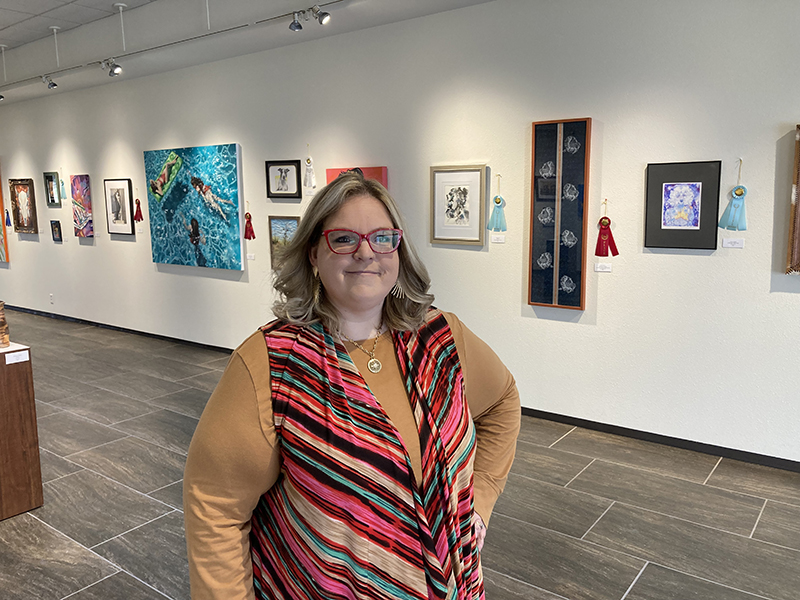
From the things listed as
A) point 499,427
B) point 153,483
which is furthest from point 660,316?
point 153,483

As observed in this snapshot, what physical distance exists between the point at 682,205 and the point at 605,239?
52cm

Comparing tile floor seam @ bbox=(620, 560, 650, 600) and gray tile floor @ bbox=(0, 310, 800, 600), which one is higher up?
Answer: gray tile floor @ bbox=(0, 310, 800, 600)

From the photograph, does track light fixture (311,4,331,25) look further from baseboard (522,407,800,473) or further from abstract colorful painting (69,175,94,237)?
abstract colorful painting (69,175,94,237)

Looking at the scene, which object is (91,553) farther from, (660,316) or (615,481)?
(660,316)

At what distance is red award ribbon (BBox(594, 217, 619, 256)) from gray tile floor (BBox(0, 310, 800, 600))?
1291 millimetres

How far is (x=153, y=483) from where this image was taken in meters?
3.79

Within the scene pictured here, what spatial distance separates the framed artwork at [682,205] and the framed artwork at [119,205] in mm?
6159

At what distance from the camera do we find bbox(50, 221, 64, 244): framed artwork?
354 inches

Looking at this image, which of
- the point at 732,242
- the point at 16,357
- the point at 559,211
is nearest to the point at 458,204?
the point at 559,211

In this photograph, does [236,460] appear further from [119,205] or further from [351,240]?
[119,205]

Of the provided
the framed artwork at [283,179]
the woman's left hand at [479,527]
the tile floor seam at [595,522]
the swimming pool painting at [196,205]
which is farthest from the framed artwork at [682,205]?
the swimming pool painting at [196,205]

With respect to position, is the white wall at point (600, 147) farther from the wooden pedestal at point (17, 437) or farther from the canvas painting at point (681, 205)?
the wooden pedestal at point (17, 437)

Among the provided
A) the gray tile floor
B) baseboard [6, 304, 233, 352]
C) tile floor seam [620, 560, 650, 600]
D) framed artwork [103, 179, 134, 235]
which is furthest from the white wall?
framed artwork [103, 179, 134, 235]

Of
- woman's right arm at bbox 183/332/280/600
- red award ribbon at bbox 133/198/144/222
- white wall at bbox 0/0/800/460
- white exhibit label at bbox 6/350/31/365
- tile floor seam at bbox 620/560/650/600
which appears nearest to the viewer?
woman's right arm at bbox 183/332/280/600
